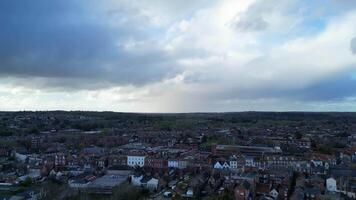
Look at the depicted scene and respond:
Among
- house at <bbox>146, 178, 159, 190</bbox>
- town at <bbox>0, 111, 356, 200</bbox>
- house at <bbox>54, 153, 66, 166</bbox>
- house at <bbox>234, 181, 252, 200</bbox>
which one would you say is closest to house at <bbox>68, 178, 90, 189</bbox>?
town at <bbox>0, 111, 356, 200</bbox>

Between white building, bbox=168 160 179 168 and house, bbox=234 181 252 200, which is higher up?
white building, bbox=168 160 179 168

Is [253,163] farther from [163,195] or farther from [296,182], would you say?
[163,195]

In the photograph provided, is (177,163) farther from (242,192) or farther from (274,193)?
(274,193)

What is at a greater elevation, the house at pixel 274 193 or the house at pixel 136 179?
the house at pixel 136 179

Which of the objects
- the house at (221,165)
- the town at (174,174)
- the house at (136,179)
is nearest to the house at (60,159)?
the town at (174,174)

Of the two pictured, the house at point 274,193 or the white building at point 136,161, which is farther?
the white building at point 136,161

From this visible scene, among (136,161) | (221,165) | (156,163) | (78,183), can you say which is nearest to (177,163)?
(156,163)

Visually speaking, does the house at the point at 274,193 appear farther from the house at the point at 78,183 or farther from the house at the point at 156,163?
the house at the point at 156,163

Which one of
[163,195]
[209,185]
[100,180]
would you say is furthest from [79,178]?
[209,185]

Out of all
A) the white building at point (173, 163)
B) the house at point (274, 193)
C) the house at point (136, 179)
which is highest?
the white building at point (173, 163)

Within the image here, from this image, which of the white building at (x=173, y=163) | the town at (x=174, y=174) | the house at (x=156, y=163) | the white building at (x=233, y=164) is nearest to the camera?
the town at (x=174, y=174)

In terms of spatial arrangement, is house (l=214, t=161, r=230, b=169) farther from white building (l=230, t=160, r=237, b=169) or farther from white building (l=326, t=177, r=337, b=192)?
white building (l=326, t=177, r=337, b=192)

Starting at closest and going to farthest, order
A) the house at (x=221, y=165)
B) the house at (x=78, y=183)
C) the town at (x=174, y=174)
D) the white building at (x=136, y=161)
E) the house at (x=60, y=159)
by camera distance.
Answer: the town at (x=174, y=174)
the house at (x=78, y=183)
the house at (x=221, y=165)
the white building at (x=136, y=161)
the house at (x=60, y=159)
